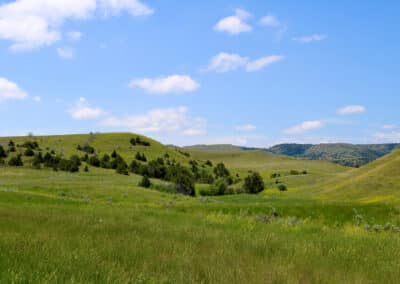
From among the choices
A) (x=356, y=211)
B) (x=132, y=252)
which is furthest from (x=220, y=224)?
(x=356, y=211)

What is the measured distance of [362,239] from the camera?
36.1ft

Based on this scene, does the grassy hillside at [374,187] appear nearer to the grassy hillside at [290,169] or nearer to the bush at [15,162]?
the grassy hillside at [290,169]

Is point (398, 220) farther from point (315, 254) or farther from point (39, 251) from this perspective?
point (39, 251)

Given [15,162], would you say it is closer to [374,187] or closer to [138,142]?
[374,187]

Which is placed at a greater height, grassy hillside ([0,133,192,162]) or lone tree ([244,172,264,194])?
grassy hillside ([0,133,192,162])

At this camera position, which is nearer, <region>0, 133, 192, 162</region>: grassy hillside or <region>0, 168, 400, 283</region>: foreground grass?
<region>0, 168, 400, 283</region>: foreground grass

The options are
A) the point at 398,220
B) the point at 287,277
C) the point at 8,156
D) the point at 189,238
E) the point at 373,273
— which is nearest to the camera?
the point at 287,277

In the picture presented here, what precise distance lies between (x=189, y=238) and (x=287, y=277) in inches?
144

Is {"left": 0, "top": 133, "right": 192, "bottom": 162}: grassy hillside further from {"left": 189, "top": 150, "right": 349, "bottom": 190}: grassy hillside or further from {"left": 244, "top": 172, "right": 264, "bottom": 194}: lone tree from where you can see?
{"left": 244, "top": 172, "right": 264, "bottom": 194}: lone tree

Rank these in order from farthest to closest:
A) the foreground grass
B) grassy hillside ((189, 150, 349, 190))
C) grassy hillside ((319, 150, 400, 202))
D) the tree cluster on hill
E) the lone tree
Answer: the tree cluster on hill < grassy hillside ((189, 150, 349, 190)) < the lone tree < grassy hillside ((319, 150, 400, 202)) < the foreground grass

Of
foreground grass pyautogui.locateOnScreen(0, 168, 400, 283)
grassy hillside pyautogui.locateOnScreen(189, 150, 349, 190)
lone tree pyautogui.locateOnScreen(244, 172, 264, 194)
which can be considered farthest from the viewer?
grassy hillside pyautogui.locateOnScreen(189, 150, 349, 190)

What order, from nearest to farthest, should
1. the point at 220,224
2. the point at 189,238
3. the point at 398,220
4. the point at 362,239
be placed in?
the point at 189,238
the point at 362,239
the point at 220,224
the point at 398,220

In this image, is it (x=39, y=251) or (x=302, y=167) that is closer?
(x=39, y=251)

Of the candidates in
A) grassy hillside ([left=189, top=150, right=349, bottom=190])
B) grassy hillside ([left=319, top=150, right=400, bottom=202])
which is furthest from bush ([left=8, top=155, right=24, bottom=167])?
grassy hillside ([left=319, top=150, right=400, bottom=202])
